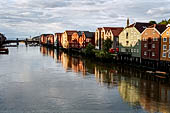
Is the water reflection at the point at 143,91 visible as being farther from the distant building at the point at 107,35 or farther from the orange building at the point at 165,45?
the distant building at the point at 107,35

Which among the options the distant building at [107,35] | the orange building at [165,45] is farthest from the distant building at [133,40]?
the orange building at [165,45]

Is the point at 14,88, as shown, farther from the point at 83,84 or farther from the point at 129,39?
the point at 129,39

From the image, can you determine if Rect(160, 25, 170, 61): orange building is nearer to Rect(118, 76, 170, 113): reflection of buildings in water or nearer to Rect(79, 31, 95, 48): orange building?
Rect(118, 76, 170, 113): reflection of buildings in water

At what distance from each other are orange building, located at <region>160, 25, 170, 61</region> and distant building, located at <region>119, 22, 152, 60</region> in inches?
440

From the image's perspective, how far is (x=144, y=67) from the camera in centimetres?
5622

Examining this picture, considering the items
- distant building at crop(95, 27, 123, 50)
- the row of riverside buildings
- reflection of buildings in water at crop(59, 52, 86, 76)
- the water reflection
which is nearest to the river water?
the water reflection

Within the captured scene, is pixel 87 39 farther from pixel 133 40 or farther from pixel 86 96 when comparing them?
pixel 86 96

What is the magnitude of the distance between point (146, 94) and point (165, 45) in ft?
→ 81.7

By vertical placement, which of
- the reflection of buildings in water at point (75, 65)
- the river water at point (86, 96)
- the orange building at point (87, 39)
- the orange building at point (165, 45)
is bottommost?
the river water at point (86, 96)

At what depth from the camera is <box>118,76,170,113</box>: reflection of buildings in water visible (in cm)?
2698

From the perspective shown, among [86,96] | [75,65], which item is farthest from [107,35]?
[86,96]

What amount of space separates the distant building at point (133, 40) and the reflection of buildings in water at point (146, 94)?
82.5ft

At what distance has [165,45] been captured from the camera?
175 feet

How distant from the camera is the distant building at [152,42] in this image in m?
56.2
